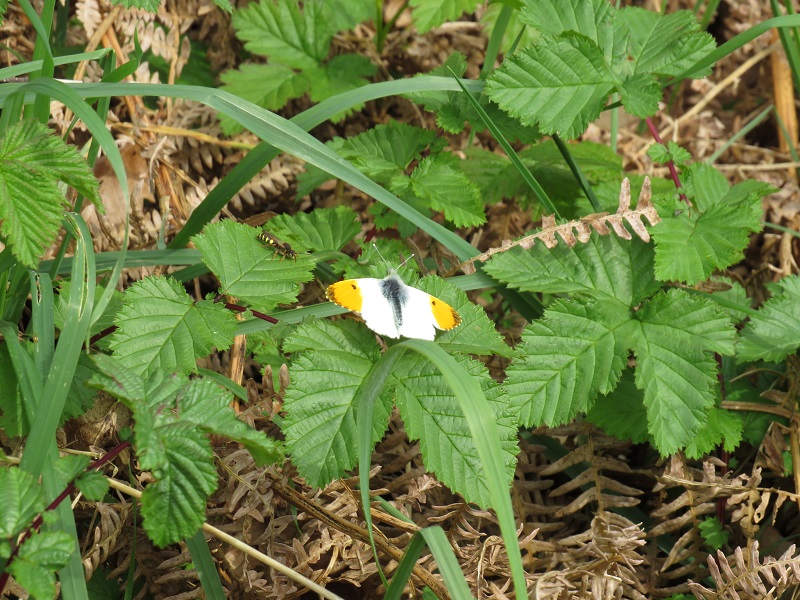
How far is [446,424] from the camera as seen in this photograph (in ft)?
6.26

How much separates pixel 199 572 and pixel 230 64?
2.46m

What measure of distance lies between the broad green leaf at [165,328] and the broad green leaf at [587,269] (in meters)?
0.85

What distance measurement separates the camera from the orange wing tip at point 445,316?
203 centimetres

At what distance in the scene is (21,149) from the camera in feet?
5.66

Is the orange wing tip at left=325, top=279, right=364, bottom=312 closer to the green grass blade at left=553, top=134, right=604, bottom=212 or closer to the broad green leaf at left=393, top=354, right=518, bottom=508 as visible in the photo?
the broad green leaf at left=393, top=354, right=518, bottom=508

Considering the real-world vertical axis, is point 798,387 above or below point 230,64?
below

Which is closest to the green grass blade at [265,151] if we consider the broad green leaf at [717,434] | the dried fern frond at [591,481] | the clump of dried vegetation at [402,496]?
the clump of dried vegetation at [402,496]

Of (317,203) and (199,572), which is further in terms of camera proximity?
(317,203)

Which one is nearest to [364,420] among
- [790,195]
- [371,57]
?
[371,57]

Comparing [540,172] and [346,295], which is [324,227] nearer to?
[346,295]

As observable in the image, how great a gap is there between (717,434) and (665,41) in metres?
1.34

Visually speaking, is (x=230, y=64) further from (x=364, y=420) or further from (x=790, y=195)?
(x=790, y=195)

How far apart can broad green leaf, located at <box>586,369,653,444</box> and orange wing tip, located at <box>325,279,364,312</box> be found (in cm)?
86

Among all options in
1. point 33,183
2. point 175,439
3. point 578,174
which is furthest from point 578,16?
point 175,439
